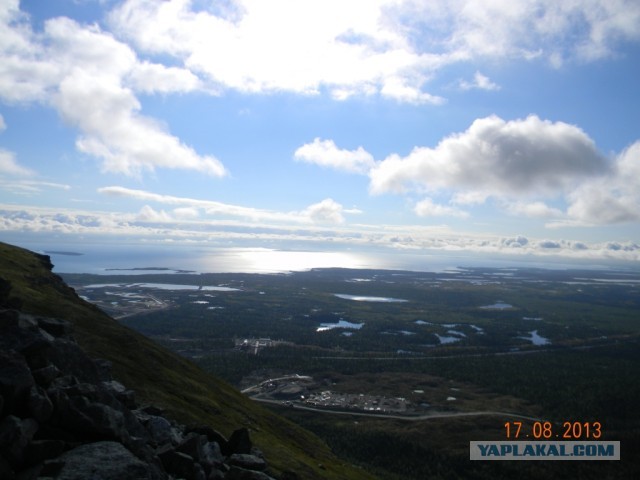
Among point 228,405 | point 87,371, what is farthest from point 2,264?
point 87,371

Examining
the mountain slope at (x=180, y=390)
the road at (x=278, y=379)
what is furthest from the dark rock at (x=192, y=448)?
the road at (x=278, y=379)

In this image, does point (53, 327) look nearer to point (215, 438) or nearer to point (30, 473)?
point (215, 438)

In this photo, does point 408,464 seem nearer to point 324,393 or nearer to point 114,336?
point 324,393

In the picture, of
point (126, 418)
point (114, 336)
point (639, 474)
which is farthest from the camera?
point (639, 474)

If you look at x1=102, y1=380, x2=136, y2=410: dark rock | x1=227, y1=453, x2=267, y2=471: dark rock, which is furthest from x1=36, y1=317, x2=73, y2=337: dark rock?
x1=227, y1=453, x2=267, y2=471: dark rock

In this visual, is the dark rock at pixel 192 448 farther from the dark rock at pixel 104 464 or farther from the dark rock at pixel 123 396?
the dark rock at pixel 123 396

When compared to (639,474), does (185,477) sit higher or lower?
higher

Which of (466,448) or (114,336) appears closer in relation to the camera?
(114,336)
